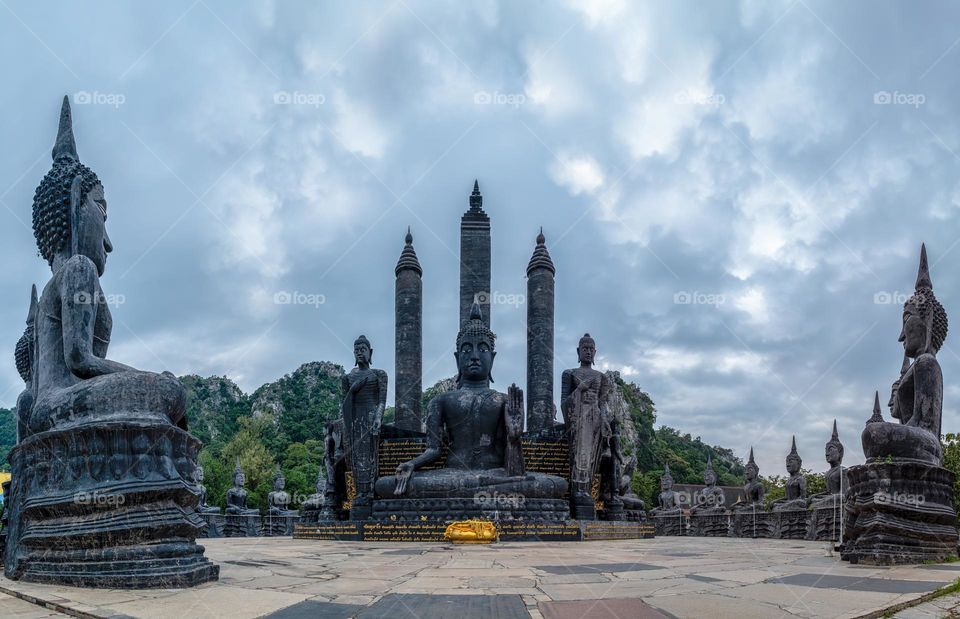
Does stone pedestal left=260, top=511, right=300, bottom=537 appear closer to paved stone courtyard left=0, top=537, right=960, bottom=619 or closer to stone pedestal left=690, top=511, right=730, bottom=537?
stone pedestal left=690, top=511, right=730, bottom=537

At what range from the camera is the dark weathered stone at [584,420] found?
12984mm

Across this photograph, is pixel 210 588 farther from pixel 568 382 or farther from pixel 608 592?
pixel 568 382

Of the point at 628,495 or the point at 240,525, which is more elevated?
the point at 628,495

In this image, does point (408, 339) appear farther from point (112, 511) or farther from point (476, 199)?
point (112, 511)

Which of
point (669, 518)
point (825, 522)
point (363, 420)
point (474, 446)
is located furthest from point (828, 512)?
point (363, 420)

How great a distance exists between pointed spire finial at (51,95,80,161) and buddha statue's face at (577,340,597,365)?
1051 centimetres

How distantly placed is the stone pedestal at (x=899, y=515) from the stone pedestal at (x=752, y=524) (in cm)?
1002

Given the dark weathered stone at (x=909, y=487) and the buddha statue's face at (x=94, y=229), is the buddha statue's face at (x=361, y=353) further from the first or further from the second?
the dark weathered stone at (x=909, y=487)

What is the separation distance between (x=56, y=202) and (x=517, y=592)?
461 cm

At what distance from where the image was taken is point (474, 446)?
12609 mm

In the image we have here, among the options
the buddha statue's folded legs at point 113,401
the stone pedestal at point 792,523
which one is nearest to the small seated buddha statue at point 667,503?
the stone pedestal at point 792,523

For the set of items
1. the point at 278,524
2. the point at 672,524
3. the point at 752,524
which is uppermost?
the point at 752,524

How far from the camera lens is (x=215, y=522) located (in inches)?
817

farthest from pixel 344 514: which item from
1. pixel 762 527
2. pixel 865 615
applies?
pixel 865 615
